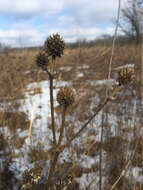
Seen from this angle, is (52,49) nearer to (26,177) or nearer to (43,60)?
(43,60)

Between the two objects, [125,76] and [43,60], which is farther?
[43,60]

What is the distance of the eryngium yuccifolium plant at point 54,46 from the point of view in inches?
20.1

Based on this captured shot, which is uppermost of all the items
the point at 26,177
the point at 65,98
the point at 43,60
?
the point at 43,60

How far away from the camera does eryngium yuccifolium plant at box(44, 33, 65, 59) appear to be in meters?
0.51

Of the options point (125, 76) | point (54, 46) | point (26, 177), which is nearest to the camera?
point (125, 76)

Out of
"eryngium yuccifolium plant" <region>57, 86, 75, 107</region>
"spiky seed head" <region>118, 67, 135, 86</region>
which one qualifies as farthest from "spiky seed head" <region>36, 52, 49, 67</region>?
"spiky seed head" <region>118, 67, 135, 86</region>

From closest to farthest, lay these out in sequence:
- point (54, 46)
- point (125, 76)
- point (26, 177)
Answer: point (125, 76), point (54, 46), point (26, 177)

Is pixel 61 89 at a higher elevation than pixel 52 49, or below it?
below

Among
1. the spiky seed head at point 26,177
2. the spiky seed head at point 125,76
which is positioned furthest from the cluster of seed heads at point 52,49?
the spiky seed head at point 26,177

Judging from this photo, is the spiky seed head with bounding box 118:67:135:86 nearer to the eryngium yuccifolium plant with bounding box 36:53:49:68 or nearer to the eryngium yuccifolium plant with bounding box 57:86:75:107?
the eryngium yuccifolium plant with bounding box 57:86:75:107

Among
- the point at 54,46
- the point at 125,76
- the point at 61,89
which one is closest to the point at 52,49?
the point at 54,46

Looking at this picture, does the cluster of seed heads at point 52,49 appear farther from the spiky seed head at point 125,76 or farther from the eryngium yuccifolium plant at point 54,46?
the spiky seed head at point 125,76

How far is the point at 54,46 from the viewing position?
20.8 inches

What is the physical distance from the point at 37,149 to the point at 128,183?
3.66 ft
